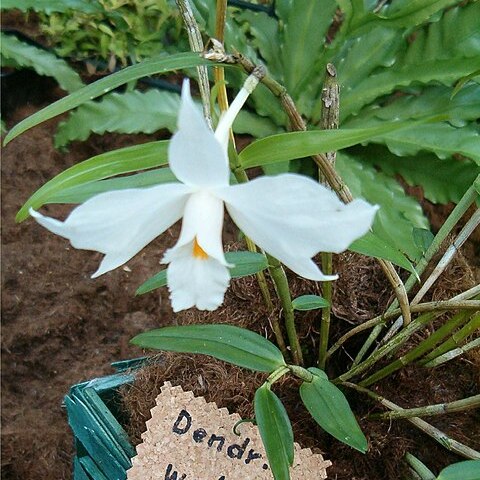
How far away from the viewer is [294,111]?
0.52 meters

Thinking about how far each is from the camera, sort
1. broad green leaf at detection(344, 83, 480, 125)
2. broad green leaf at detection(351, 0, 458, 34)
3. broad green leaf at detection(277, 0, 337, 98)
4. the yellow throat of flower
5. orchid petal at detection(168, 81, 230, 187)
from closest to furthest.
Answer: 1. orchid petal at detection(168, 81, 230, 187)
2. the yellow throat of flower
3. broad green leaf at detection(351, 0, 458, 34)
4. broad green leaf at detection(344, 83, 480, 125)
5. broad green leaf at detection(277, 0, 337, 98)

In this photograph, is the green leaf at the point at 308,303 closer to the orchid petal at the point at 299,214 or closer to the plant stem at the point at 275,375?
the plant stem at the point at 275,375

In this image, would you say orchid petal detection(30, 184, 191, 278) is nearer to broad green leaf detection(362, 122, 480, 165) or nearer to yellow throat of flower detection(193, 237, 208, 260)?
yellow throat of flower detection(193, 237, 208, 260)

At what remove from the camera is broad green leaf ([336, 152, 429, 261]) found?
1.17 m

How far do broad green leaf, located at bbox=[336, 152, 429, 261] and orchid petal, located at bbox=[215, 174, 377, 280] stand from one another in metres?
0.76

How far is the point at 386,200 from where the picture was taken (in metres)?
1.29

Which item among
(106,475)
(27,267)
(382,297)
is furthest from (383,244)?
(27,267)

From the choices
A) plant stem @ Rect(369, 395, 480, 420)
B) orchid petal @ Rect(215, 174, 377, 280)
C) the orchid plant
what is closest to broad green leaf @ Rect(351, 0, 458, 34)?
the orchid plant

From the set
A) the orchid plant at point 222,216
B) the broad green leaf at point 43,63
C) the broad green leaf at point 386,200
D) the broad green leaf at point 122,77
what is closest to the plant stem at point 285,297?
the orchid plant at point 222,216

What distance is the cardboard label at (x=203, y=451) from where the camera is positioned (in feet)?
2.30

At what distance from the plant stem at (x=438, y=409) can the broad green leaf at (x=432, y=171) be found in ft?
2.15

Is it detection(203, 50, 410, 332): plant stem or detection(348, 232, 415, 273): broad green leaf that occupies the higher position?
detection(203, 50, 410, 332): plant stem

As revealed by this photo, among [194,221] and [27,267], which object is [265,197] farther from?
[27,267]

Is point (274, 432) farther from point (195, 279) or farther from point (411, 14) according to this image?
point (411, 14)
